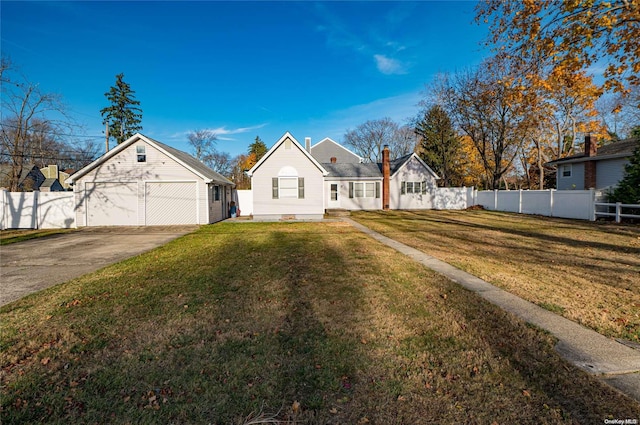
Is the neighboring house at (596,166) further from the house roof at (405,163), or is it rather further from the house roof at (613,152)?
the house roof at (405,163)

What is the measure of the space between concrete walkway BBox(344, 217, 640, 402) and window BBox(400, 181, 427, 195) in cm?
2394

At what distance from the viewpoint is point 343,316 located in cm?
444

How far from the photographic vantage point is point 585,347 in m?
3.46

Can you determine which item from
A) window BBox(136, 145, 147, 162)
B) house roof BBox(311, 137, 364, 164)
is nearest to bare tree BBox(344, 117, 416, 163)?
house roof BBox(311, 137, 364, 164)

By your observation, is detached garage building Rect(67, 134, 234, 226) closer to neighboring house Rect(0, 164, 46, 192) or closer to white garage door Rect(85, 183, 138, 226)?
white garage door Rect(85, 183, 138, 226)

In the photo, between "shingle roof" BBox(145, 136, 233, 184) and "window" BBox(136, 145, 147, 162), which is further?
"shingle roof" BBox(145, 136, 233, 184)

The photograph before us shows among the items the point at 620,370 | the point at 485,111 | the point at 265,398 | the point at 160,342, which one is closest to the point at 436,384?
the point at 265,398

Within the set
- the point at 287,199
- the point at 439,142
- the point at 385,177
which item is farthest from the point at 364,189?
the point at 439,142

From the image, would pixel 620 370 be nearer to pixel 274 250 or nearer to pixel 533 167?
pixel 274 250

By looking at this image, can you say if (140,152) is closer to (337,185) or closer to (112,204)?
(112,204)

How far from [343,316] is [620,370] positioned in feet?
9.63

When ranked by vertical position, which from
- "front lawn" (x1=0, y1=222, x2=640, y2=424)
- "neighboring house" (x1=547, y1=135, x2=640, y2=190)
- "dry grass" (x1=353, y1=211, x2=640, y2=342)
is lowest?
"front lawn" (x1=0, y1=222, x2=640, y2=424)

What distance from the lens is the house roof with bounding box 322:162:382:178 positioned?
28.6 metres

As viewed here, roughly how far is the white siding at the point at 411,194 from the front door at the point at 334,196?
4.87 metres
